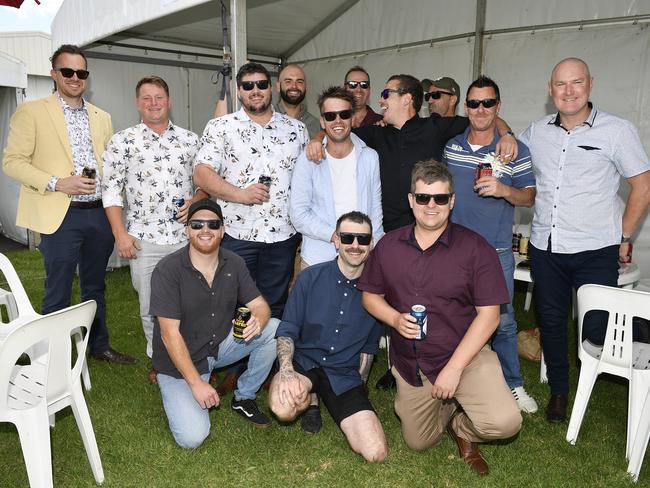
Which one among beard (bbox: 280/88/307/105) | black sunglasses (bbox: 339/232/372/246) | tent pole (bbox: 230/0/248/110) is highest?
tent pole (bbox: 230/0/248/110)

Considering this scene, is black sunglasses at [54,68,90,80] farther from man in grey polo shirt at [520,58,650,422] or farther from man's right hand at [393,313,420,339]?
man in grey polo shirt at [520,58,650,422]

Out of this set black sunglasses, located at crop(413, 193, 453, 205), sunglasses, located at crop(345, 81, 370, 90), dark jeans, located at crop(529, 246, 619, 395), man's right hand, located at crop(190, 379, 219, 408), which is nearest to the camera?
black sunglasses, located at crop(413, 193, 453, 205)

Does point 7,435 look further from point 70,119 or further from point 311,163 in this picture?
point 311,163

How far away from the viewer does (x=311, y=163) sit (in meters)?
3.68

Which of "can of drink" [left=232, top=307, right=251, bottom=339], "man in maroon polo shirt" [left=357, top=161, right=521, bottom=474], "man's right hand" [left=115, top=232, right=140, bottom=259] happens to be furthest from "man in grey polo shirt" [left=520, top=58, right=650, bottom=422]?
"man's right hand" [left=115, top=232, right=140, bottom=259]

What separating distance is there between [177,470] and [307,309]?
3.89 ft

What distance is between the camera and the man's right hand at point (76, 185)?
3902 mm

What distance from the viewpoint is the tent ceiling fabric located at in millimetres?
5570

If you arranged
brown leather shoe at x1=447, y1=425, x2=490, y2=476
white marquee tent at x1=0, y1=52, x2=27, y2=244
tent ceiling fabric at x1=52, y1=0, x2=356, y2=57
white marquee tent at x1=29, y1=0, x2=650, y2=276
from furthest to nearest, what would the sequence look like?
white marquee tent at x1=0, y1=52, x2=27, y2=244 → white marquee tent at x1=29, y1=0, x2=650, y2=276 → tent ceiling fabric at x1=52, y1=0, x2=356, y2=57 → brown leather shoe at x1=447, y1=425, x2=490, y2=476

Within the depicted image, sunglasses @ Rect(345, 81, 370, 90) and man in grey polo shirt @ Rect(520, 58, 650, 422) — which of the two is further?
sunglasses @ Rect(345, 81, 370, 90)

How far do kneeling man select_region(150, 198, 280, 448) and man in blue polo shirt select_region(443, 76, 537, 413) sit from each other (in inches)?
58.2

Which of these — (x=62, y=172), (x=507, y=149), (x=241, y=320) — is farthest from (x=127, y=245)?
(x=507, y=149)

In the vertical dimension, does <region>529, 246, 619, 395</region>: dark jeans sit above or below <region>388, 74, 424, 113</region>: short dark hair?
below

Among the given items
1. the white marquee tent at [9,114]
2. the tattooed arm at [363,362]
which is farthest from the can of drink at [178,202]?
the white marquee tent at [9,114]
